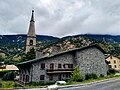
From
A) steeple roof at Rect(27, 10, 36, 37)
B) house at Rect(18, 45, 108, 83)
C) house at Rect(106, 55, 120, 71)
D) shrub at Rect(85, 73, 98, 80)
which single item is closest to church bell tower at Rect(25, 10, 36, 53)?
steeple roof at Rect(27, 10, 36, 37)

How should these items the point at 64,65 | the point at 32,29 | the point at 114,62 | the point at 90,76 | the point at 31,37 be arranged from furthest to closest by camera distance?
1. the point at 114,62
2. the point at 32,29
3. the point at 31,37
4. the point at 90,76
5. the point at 64,65

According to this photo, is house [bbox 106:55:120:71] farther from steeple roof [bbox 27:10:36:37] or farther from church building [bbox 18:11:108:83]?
church building [bbox 18:11:108:83]

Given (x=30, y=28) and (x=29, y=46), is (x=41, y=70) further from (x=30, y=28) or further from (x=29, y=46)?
(x=30, y=28)

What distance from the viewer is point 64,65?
44.3m

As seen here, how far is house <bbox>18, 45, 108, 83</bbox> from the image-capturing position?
40.3m

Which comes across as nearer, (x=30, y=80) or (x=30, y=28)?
(x=30, y=80)

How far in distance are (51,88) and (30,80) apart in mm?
31199

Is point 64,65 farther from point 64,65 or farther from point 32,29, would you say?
point 32,29

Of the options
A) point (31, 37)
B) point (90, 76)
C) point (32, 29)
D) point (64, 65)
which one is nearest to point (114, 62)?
point (31, 37)

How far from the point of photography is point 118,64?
297ft

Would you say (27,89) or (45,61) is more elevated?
(45,61)

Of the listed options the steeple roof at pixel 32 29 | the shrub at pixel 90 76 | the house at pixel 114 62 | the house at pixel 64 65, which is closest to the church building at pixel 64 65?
the house at pixel 64 65

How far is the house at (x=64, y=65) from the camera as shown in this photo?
4028 cm

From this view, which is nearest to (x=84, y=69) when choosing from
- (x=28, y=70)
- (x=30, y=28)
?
(x=28, y=70)
